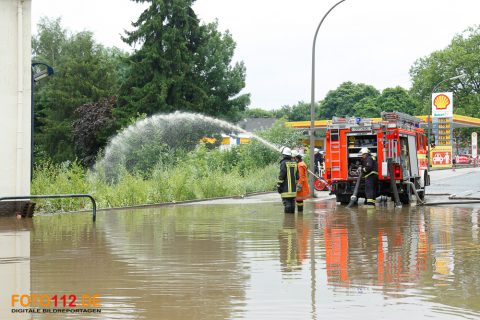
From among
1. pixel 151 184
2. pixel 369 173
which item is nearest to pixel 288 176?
pixel 369 173

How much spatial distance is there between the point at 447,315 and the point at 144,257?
4969 mm

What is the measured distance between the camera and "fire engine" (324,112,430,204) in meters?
21.9

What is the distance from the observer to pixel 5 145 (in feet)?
59.1

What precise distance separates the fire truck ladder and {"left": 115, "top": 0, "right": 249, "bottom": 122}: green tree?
2987 cm

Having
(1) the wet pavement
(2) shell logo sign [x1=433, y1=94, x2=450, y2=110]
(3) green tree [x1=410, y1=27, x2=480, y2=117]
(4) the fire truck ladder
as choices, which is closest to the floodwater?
(1) the wet pavement

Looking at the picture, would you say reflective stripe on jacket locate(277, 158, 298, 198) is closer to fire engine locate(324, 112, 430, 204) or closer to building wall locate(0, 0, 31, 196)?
fire engine locate(324, 112, 430, 204)

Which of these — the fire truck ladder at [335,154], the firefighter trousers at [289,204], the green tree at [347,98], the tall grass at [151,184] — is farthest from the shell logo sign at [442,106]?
the firefighter trousers at [289,204]

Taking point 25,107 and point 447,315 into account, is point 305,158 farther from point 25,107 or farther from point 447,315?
point 447,315

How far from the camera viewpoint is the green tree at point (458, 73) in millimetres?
91625

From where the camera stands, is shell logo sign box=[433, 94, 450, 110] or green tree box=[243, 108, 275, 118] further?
green tree box=[243, 108, 275, 118]

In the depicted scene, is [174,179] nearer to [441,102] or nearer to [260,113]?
[441,102]

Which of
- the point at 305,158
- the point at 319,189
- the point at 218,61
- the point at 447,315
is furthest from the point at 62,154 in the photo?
the point at 447,315

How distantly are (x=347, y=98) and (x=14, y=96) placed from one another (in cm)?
9708

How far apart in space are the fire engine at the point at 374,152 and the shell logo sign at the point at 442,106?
134ft
